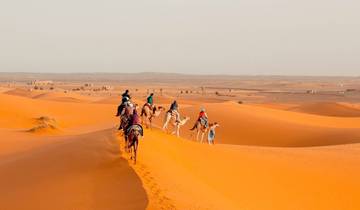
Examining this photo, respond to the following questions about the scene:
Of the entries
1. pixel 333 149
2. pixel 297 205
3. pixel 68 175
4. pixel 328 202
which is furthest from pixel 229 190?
pixel 333 149

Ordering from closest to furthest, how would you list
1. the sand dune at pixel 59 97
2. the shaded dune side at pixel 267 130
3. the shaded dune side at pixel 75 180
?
the shaded dune side at pixel 75 180
the shaded dune side at pixel 267 130
the sand dune at pixel 59 97

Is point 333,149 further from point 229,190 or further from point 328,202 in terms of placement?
point 229,190

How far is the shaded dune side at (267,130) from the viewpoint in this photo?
33875mm

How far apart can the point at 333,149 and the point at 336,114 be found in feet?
107

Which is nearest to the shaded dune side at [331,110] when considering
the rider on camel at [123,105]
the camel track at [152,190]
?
the rider on camel at [123,105]

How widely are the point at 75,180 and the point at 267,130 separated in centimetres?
2613

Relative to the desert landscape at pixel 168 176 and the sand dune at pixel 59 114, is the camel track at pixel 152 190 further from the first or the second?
the sand dune at pixel 59 114

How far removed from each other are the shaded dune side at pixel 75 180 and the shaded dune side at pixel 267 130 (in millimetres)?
16368

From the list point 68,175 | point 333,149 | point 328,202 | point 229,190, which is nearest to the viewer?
point 68,175

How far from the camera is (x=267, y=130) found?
123ft

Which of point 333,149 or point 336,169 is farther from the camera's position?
point 333,149

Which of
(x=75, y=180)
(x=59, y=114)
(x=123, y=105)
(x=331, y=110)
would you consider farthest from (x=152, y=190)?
(x=331, y=110)

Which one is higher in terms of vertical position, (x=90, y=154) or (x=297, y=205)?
(x=90, y=154)

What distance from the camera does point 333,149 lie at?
953 inches
